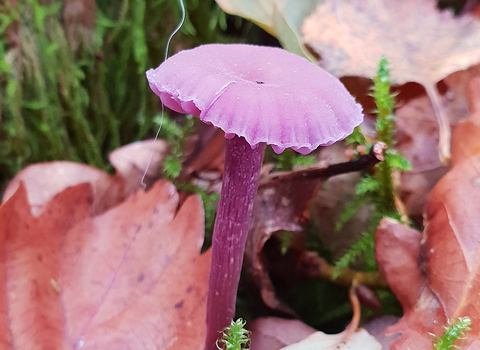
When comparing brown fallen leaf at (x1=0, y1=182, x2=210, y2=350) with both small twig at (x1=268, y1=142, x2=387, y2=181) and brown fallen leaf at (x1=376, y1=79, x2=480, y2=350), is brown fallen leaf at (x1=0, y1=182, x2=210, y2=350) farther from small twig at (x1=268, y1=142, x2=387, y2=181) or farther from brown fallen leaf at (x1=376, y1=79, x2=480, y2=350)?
brown fallen leaf at (x1=376, y1=79, x2=480, y2=350)

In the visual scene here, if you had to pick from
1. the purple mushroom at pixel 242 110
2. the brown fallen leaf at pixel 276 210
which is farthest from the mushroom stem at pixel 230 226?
the brown fallen leaf at pixel 276 210

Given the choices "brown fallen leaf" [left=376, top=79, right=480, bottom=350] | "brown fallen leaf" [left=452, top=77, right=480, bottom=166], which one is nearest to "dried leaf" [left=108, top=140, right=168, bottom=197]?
"brown fallen leaf" [left=376, top=79, right=480, bottom=350]

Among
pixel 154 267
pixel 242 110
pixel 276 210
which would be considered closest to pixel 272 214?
pixel 276 210

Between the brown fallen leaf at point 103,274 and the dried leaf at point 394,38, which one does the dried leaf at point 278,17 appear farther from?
the brown fallen leaf at point 103,274

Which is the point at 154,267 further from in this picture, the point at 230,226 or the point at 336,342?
the point at 336,342

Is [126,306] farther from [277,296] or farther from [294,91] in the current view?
[294,91]

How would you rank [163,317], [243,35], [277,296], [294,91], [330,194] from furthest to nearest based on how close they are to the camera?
[243,35] → [330,194] → [277,296] → [163,317] → [294,91]

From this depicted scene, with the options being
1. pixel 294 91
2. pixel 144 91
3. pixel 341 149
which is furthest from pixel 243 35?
pixel 294 91
